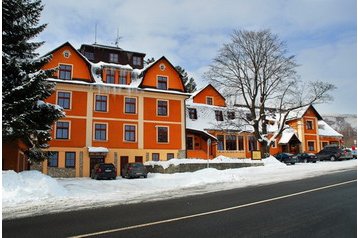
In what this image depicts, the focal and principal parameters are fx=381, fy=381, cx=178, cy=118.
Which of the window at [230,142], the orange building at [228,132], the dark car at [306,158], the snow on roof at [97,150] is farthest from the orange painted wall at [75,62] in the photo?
the dark car at [306,158]

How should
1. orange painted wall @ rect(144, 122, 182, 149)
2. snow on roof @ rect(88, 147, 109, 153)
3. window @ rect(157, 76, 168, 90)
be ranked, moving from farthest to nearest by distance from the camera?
window @ rect(157, 76, 168, 90) → orange painted wall @ rect(144, 122, 182, 149) → snow on roof @ rect(88, 147, 109, 153)

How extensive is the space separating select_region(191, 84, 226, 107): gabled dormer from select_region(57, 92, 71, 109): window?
1872cm

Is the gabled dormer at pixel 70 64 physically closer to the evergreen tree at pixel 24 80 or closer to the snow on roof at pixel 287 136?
the evergreen tree at pixel 24 80

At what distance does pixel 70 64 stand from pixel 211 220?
3118 cm

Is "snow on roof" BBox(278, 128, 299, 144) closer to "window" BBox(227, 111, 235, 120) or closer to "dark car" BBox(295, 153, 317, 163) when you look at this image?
"dark car" BBox(295, 153, 317, 163)

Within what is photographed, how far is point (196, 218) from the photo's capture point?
951 cm

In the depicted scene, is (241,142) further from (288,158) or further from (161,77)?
(161,77)

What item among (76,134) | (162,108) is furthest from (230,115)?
(76,134)

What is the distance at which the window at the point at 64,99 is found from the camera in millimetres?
36625

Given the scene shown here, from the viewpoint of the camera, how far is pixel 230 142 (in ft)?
160

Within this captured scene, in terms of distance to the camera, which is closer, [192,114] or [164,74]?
[164,74]

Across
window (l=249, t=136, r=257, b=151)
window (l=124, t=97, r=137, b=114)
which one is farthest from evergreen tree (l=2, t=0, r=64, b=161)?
window (l=249, t=136, r=257, b=151)

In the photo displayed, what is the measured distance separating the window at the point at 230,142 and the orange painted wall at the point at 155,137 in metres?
9.43

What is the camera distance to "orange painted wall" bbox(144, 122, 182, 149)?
39562 millimetres
